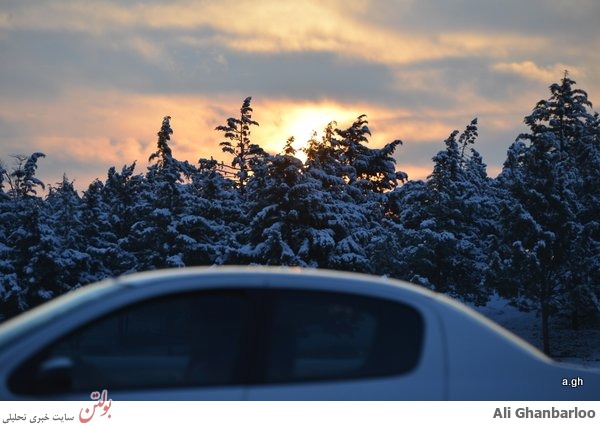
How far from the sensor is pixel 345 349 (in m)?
4.58

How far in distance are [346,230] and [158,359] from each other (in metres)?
37.0

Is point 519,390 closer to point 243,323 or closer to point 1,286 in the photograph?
point 243,323

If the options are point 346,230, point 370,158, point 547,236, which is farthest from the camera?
point 370,158

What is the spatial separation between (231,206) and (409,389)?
49050 mm

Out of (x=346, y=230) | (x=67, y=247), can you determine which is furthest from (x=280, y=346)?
(x=67, y=247)

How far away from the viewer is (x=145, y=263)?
156 feet

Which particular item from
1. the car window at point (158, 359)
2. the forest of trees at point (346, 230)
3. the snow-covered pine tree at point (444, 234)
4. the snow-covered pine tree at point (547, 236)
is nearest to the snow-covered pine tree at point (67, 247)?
the forest of trees at point (346, 230)

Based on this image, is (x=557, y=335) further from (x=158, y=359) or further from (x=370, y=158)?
(x=158, y=359)

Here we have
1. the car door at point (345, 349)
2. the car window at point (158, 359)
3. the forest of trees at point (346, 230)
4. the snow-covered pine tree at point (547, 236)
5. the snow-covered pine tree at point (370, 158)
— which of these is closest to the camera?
the car window at point (158, 359)

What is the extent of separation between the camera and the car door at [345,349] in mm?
4387

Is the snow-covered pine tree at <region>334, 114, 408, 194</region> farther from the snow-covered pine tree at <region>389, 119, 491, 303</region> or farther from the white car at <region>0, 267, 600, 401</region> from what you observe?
the white car at <region>0, 267, 600, 401</region>

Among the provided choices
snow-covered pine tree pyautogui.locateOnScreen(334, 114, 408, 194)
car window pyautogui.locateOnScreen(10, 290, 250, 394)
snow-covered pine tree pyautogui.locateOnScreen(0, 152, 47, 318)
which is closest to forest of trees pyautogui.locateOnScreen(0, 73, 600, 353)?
snow-covered pine tree pyautogui.locateOnScreen(0, 152, 47, 318)

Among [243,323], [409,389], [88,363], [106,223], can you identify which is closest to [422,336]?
[409,389]

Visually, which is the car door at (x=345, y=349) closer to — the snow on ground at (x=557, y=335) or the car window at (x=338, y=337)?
the car window at (x=338, y=337)
